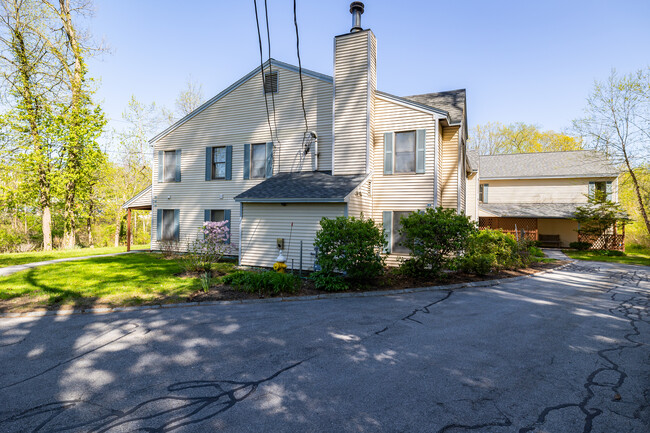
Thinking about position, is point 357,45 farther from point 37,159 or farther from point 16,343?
point 37,159

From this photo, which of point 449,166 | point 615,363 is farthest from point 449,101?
point 615,363

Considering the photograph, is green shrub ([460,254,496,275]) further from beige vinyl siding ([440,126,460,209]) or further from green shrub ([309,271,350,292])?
green shrub ([309,271,350,292])

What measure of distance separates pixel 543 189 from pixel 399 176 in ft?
63.6

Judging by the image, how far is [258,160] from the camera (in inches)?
588

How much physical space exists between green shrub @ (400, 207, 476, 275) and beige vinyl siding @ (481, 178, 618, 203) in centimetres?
2040

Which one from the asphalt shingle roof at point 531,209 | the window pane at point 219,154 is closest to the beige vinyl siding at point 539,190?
the asphalt shingle roof at point 531,209

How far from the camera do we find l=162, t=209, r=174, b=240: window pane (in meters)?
16.5

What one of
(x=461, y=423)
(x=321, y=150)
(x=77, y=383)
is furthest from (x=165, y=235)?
(x=461, y=423)

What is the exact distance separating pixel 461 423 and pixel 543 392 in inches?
51.9

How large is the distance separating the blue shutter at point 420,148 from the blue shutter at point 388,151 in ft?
3.20

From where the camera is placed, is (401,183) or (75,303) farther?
(401,183)

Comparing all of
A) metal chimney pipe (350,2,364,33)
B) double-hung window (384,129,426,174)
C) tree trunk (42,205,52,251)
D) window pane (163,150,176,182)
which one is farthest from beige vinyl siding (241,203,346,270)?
tree trunk (42,205,52,251)

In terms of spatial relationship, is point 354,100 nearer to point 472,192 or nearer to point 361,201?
point 361,201

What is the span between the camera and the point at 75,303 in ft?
23.5
